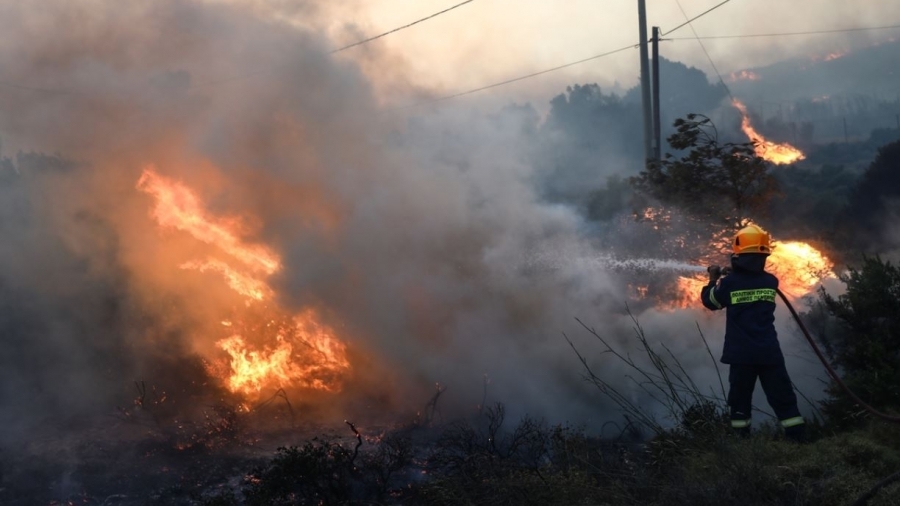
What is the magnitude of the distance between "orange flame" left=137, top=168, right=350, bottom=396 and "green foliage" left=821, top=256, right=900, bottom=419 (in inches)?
211

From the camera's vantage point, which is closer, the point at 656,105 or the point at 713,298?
the point at 713,298

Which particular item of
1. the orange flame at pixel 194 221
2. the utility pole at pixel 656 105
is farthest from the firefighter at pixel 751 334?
the utility pole at pixel 656 105

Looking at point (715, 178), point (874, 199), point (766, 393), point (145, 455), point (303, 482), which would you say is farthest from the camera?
point (874, 199)

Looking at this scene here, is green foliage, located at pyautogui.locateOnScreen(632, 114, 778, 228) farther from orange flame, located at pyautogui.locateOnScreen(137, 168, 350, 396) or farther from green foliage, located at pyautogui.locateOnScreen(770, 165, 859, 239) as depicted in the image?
orange flame, located at pyautogui.locateOnScreen(137, 168, 350, 396)

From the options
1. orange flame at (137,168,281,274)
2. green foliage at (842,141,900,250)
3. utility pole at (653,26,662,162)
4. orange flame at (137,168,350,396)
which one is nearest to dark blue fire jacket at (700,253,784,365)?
orange flame at (137,168,350,396)

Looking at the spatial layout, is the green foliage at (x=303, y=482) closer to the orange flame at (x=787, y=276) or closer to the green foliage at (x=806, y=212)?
the orange flame at (x=787, y=276)

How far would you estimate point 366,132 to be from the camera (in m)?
9.34

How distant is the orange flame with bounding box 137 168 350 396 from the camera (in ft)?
28.8

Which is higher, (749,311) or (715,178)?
(715,178)

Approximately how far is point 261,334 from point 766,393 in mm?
Answer: 5867

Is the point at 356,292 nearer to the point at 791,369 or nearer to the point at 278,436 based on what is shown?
the point at 278,436

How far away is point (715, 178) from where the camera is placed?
8789 millimetres

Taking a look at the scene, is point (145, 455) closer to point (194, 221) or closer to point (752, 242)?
point (194, 221)

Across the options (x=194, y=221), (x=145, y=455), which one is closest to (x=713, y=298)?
(x=145, y=455)
